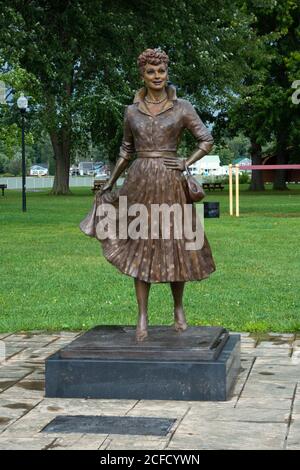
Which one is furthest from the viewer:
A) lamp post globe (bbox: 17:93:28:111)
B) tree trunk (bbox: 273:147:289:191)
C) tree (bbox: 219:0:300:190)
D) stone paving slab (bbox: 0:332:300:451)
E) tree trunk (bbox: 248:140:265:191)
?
tree trunk (bbox: 248:140:265:191)

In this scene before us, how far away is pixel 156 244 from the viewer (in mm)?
7137

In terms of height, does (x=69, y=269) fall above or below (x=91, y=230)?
below

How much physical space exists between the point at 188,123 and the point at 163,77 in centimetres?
41

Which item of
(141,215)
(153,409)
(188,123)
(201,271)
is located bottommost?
(153,409)

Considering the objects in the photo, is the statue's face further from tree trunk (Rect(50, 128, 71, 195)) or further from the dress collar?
tree trunk (Rect(50, 128, 71, 195))

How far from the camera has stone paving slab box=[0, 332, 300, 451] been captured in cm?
545

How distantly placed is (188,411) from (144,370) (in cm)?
53

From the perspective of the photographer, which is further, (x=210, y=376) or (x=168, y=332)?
(x=168, y=332)

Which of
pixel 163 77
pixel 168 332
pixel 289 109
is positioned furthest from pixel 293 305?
pixel 289 109

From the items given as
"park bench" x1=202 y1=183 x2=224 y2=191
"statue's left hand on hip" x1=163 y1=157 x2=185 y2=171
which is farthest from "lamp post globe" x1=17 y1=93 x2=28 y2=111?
"park bench" x1=202 y1=183 x2=224 y2=191

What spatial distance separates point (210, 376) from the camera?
21.6 ft

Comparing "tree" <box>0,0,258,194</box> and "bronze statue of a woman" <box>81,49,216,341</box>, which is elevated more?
"tree" <box>0,0,258,194</box>

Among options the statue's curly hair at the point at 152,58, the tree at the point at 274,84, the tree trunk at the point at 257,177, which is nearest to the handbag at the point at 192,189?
the statue's curly hair at the point at 152,58

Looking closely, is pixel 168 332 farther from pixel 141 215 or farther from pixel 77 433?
pixel 77 433
